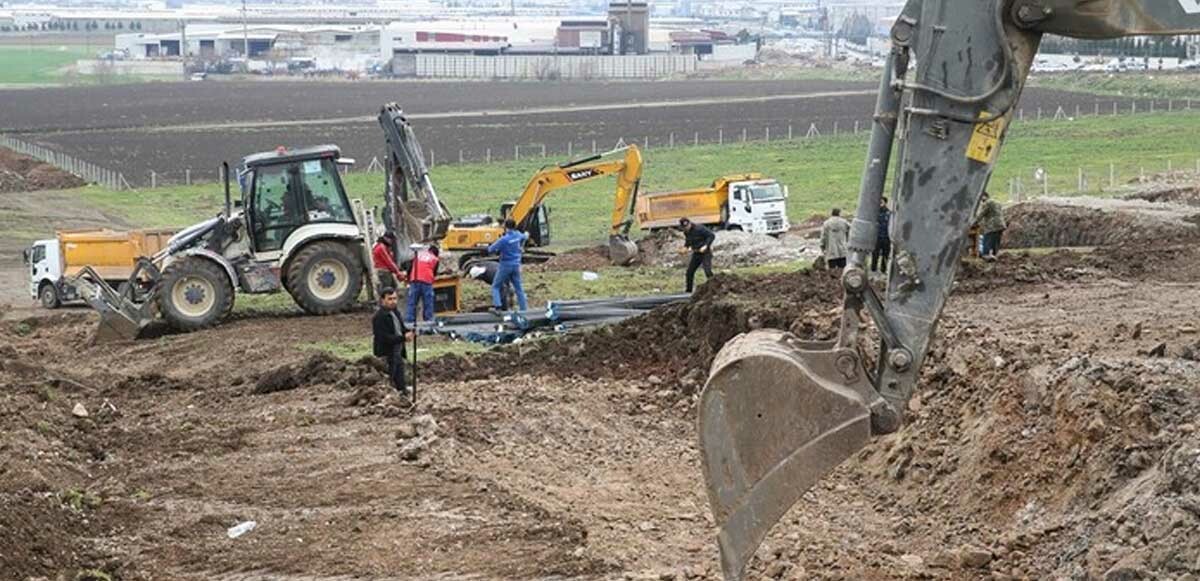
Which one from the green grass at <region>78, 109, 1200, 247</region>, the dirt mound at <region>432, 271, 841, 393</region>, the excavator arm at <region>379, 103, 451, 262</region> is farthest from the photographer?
the green grass at <region>78, 109, 1200, 247</region>

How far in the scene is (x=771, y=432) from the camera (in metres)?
10.1

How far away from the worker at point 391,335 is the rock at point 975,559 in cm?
815

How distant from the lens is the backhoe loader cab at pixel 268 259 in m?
27.6

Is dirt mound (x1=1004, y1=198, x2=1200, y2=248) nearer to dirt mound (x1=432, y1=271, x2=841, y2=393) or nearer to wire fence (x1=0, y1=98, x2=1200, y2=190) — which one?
wire fence (x1=0, y1=98, x2=1200, y2=190)

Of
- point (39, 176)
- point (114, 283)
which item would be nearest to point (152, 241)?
point (114, 283)

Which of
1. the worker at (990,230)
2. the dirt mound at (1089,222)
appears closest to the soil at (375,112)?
the dirt mound at (1089,222)

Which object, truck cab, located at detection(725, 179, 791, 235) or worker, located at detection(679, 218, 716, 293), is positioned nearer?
worker, located at detection(679, 218, 716, 293)

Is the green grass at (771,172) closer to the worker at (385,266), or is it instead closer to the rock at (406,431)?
the worker at (385,266)

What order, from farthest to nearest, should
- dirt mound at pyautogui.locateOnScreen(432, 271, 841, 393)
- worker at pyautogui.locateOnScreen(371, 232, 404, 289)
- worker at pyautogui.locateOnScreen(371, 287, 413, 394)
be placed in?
worker at pyautogui.locateOnScreen(371, 232, 404, 289) < dirt mound at pyautogui.locateOnScreen(432, 271, 841, 393) < worker at pyautogui.locateOnScreen(371, 287, 413, 394)

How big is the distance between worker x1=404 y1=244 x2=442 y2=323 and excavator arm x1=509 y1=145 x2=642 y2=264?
34.1 feet

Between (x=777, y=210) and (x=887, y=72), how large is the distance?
31097 mm

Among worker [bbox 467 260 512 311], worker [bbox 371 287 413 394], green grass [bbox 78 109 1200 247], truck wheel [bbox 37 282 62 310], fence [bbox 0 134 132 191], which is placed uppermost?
worker [bbox 371 287 413 394]

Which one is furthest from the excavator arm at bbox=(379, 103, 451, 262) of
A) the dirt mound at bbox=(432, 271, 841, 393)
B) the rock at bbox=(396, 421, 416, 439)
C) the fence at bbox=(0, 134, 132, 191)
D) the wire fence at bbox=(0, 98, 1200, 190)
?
the fence at bbox=(0, 134, 132, 191)

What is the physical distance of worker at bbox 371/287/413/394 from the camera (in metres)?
18.9
